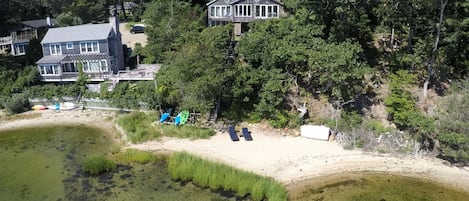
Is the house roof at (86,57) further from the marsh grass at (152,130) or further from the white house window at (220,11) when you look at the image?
the white house window at (220,11)

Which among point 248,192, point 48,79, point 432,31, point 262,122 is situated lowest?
point 248,192

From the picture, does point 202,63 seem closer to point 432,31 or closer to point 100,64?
point 100,64

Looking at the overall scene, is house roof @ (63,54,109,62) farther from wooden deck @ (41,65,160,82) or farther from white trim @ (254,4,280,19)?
white trim @ (254,4,280,19)

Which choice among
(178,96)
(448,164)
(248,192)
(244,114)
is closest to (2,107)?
(178,96)

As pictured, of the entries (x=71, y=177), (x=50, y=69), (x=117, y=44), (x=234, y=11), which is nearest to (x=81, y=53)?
(x=50, y=69)

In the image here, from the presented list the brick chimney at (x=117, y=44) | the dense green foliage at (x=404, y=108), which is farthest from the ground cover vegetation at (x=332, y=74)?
the brick chimney at (x=117, y=44)
